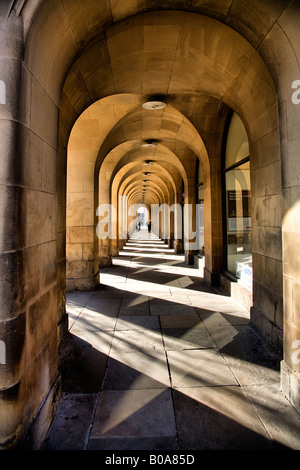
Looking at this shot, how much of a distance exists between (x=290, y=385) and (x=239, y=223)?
4.57 metres

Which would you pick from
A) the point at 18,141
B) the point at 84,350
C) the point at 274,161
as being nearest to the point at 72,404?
the point at 84,350

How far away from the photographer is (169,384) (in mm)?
3012

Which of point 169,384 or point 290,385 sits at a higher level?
point 290,385

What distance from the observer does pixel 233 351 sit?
3.75 meters

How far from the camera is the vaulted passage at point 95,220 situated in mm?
1961

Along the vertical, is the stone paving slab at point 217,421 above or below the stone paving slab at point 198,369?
below

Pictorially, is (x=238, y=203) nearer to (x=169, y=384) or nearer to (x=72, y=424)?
(x=169, y=384)

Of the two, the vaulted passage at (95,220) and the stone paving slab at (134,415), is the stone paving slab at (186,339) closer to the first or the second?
the vaulted passage at (95,220)

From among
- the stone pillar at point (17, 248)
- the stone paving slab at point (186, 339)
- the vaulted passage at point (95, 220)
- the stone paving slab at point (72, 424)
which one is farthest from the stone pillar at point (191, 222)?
the stone pillar at point (17, 248)

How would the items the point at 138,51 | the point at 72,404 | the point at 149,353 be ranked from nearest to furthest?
the point at 72,404
the point at 149,353
the point at 138,51

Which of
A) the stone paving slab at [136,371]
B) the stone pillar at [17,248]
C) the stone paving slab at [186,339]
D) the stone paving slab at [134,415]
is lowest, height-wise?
the stone paving slab at [134,415]

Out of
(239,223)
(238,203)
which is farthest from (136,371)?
(238,203)

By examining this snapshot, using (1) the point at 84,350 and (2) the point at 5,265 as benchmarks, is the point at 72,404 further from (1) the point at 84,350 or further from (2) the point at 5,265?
(2) the point at 5,265
